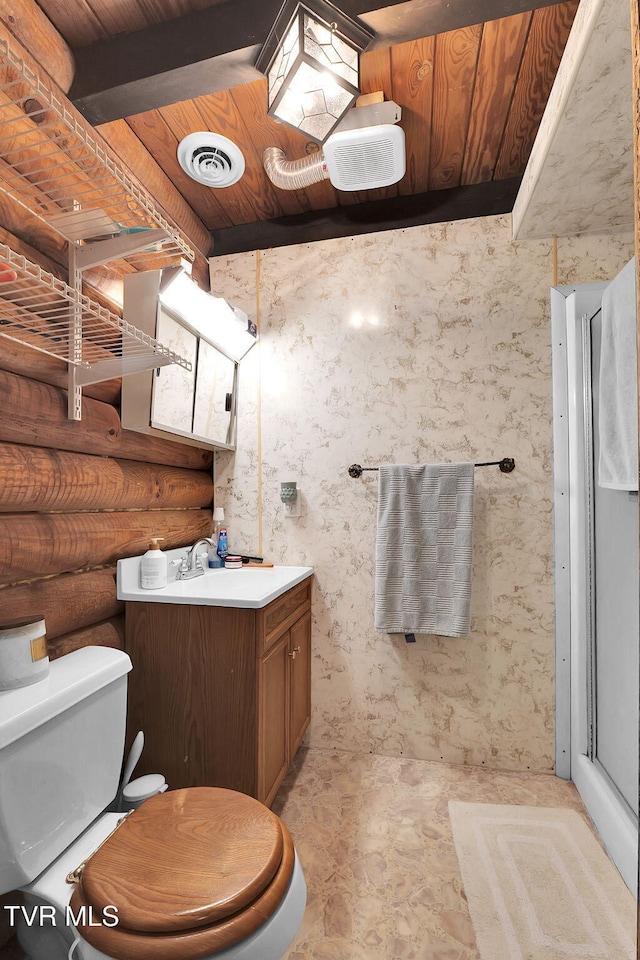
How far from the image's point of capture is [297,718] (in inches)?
75.9

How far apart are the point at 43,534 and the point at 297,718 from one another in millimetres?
1254

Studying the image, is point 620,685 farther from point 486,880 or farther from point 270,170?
point 270,170

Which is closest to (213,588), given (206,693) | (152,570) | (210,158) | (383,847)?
(152,570)

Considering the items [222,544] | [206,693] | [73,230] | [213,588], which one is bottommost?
[206,693]

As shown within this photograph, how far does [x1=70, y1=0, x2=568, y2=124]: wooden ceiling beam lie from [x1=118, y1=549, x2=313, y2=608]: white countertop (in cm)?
147

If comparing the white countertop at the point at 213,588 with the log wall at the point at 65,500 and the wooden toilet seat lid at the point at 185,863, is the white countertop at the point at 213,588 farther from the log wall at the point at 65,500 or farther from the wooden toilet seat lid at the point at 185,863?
the wooden toilet seat lid at the point at 185,863

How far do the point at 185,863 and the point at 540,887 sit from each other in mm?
1109

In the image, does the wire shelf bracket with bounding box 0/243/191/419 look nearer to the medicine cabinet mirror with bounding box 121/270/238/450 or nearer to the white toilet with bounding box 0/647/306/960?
the medicine cabinet mirror with bounding box 121/270/238/450

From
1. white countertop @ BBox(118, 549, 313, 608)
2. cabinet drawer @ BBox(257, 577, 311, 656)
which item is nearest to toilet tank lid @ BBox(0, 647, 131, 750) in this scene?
white countertop @ BBox(118, 549, 313, 608)

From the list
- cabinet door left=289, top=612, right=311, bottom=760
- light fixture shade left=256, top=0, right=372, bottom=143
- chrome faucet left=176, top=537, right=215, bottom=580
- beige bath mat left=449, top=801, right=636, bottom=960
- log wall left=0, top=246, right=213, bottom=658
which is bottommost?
beige bath mat left=449, top=801, right=636, bottom=960

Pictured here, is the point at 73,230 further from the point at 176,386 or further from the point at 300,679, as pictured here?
the point at 300,679

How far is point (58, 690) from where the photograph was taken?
1039 millimetres

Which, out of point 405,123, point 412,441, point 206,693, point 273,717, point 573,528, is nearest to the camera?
point 206,693

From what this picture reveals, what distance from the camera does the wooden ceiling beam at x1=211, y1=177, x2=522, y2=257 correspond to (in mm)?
2051
